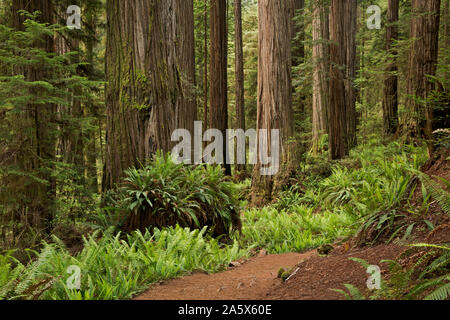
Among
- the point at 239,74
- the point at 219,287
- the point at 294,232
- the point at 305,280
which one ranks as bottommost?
the point at 294,232

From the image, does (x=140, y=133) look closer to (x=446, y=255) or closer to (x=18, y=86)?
(x=18, y=86)

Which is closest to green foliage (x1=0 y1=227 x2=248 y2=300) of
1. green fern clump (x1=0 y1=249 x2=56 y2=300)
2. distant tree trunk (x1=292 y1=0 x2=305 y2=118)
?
→ green fern clump (x1=0 y1=249 x2=56 y2=300)

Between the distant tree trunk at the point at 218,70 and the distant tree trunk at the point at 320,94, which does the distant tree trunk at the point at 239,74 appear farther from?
the distant tree trunk at the point at 320,94

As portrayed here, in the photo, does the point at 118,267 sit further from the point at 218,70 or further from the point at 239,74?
the point at 239,74

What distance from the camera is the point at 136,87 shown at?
5762mm

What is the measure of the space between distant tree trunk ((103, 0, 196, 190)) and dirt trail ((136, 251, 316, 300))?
8.47ft

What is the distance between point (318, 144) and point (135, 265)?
11592mm

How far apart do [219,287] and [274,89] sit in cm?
766

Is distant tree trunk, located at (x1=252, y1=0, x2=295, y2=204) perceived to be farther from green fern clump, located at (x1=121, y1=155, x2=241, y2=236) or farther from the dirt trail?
the dirt trail

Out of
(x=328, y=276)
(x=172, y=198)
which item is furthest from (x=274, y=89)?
(x=328, y=276)

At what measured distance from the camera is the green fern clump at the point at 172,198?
5129mm

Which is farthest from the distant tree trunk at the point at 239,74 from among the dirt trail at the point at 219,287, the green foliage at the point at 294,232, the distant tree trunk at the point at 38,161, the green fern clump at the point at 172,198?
the dirt trail at the point at 219,287

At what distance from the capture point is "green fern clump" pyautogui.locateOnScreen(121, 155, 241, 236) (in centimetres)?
513
